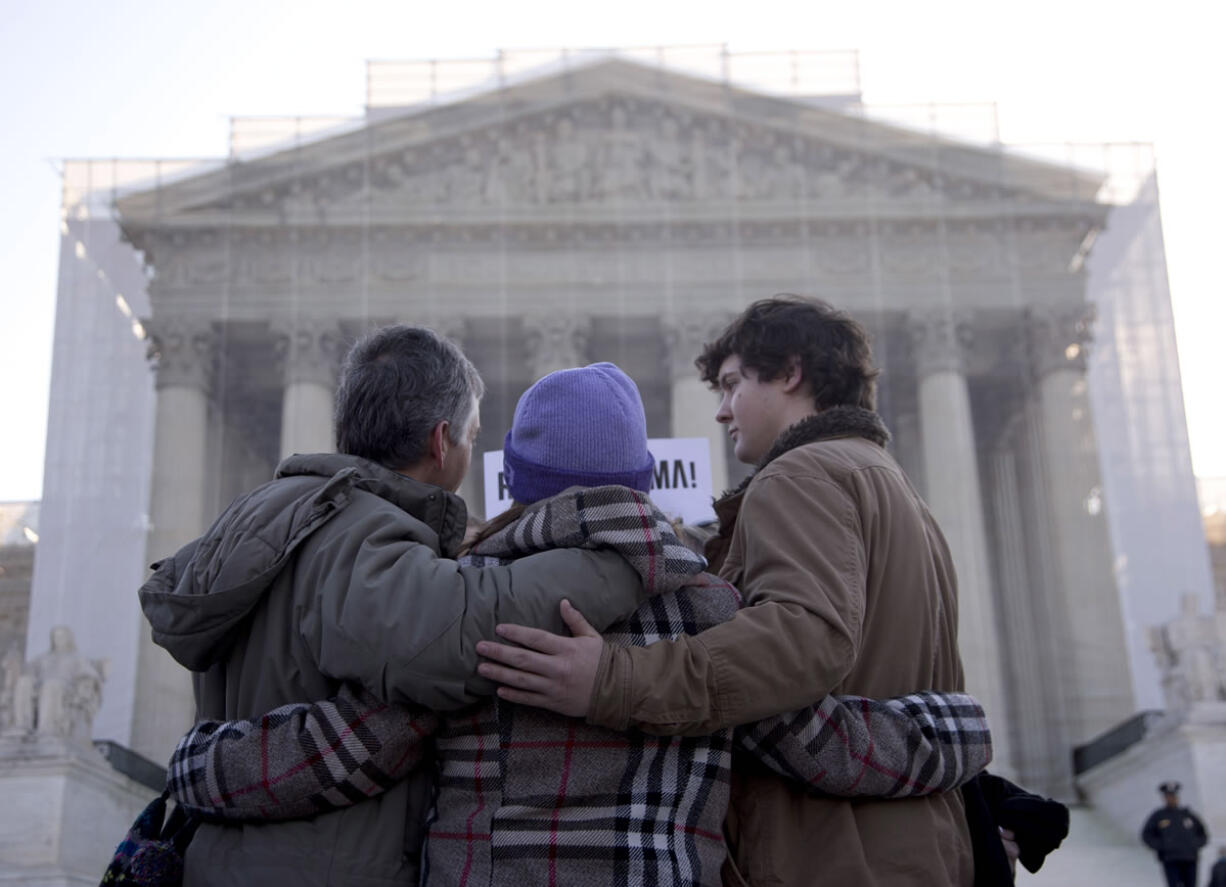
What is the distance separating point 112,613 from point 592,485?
17708mm

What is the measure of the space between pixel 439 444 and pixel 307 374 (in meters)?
17.9

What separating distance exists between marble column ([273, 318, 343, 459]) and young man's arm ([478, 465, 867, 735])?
693 inches

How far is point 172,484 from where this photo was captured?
771 inches

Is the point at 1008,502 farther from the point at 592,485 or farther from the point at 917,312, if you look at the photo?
the point at 592,485

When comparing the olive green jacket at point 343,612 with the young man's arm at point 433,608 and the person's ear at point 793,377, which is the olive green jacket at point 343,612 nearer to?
the young man's arm at point 433,608

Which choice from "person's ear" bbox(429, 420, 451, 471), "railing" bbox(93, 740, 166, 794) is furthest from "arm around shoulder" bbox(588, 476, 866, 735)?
"railing" bbox(93, 740, 166, 794)

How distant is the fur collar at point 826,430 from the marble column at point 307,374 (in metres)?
17.3

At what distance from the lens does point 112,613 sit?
18844mm

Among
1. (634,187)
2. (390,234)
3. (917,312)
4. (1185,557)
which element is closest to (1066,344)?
(917,312)

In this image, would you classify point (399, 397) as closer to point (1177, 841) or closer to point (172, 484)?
point (1177, 841)

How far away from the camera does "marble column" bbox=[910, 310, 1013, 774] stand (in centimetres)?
1859

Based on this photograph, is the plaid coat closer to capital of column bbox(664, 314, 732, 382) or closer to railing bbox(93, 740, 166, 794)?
railing bbox(93, 740, 166, 794)

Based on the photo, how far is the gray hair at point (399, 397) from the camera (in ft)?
9.00

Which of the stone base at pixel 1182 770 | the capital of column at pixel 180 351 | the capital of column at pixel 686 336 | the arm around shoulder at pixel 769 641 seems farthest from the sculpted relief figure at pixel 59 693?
the arm around shoulder at pixel 769 641
